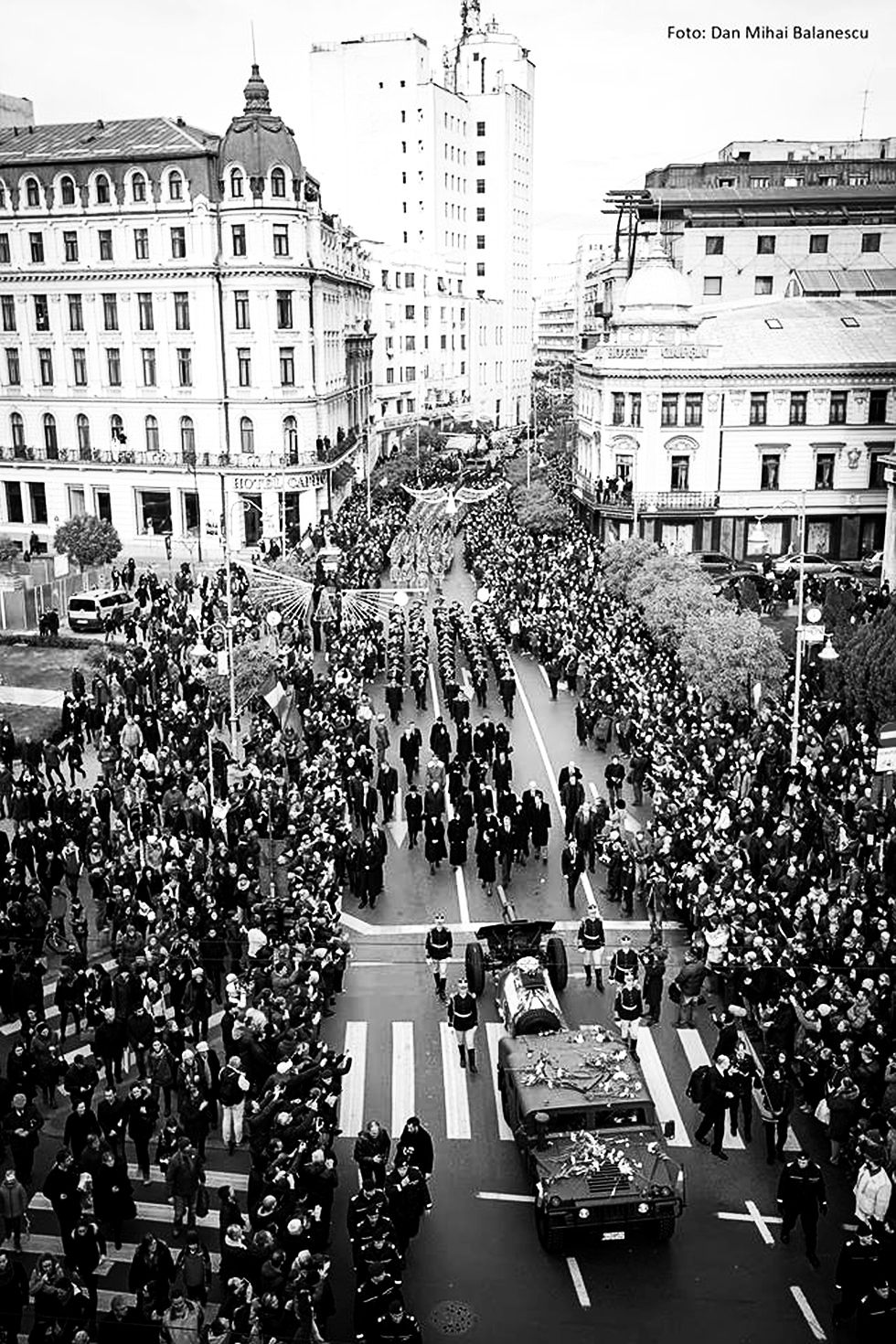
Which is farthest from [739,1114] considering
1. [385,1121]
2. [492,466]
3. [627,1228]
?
[492,466]

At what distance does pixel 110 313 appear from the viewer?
2507 inches

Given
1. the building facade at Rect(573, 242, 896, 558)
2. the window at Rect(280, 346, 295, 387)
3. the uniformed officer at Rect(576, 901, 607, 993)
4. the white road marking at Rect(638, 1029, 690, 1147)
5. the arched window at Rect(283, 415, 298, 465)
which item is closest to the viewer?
the white road marking at Rect(638, 1029, 690, 1147)

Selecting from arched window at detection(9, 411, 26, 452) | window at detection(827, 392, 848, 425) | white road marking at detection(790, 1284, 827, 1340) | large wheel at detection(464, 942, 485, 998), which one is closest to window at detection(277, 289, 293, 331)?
arched window at detection(9, 411, 26, 452)

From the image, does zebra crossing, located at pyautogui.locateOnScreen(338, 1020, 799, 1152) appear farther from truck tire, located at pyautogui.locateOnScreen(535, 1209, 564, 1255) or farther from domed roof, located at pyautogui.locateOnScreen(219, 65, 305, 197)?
domed roof, located at pyautogui.locateOnScreen(219, 65, 305, 197)

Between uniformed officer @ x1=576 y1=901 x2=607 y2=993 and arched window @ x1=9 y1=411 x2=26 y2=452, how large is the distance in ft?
175

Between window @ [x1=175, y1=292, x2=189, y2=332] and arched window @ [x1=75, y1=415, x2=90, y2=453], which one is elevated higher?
window @ [x1=175, y1=292, x2=189, y2=332]

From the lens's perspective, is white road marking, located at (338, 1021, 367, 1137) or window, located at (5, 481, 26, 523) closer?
white road marking, located at (338, 1021, 367, 1137)

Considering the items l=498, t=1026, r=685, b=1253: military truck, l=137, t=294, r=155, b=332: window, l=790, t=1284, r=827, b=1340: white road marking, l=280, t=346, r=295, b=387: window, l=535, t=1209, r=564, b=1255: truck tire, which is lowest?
l=790, t=1284, r=827, b=1340: white road marking

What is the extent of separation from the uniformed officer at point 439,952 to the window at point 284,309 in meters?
46.6

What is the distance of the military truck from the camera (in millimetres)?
14930

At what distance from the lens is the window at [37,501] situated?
66.9 meters

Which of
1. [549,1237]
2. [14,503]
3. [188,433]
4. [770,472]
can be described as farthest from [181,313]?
[549,1237]

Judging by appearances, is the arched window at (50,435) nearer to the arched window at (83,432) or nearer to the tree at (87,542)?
the arched window at (83,432)

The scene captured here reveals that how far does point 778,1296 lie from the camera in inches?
571
